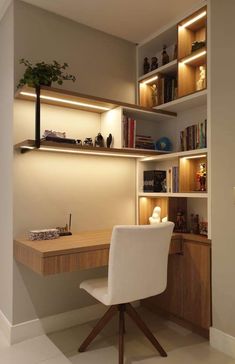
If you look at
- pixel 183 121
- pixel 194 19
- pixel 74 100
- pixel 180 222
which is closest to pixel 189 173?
pixel 180 222

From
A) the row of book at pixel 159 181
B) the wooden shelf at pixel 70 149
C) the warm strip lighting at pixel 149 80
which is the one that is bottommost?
the row of book at pixel 159 181

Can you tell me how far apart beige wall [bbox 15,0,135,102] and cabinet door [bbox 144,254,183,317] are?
163 cm

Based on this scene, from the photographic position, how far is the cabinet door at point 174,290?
98.3 inches

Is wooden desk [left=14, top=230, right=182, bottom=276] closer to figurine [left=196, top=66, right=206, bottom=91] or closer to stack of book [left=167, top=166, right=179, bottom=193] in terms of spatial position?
stack of book [left=167, top=166, right=179, bottom=193]

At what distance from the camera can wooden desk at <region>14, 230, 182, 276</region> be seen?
1839 mm

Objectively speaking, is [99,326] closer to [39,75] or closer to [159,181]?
[159,181]

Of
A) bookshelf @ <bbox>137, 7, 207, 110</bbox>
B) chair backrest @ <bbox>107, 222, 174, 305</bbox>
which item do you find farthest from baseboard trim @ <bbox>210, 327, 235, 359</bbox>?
bookshelf @ <bbox>137, 7, 207, 110</bbox>

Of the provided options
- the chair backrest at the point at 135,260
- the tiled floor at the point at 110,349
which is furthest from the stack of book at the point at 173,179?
the tiled floor at the point at 110,349

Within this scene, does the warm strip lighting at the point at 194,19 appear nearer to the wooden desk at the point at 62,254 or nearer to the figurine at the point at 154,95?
the figurine at the point at 154,95

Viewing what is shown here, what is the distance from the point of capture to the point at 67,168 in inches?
102

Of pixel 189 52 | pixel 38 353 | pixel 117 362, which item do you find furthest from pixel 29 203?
pixel 189 52

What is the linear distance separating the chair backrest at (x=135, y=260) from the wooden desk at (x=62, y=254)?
0.72 ft

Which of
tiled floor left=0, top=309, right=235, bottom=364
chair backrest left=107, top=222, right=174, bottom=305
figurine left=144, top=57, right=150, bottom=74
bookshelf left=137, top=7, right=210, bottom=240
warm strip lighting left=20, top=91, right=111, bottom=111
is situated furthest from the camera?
figurine left=144, top=57, right=150, bottom=74

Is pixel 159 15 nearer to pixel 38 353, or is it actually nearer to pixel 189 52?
pixel 189 52
